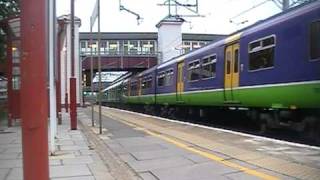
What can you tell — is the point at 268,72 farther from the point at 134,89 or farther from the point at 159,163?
the point at 134,89

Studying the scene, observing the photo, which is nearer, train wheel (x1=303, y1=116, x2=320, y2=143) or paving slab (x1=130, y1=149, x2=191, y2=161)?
paving slab (x1=130, y1=149, x2=191, y2=161)

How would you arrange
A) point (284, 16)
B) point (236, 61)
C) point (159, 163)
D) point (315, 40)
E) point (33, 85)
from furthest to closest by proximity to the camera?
point (236, 61)
point (284, 16)
point (315, 40)
point (159, 163)
point (33, 85)

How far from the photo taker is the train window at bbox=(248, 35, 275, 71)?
14.5 m

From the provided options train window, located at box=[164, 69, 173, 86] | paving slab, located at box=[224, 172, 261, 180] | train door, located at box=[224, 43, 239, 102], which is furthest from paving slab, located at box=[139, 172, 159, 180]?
train window, located at box=[164, 69, 173, 86]

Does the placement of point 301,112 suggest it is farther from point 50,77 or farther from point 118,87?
point 118,87

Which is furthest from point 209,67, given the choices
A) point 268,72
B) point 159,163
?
→ point 159,163

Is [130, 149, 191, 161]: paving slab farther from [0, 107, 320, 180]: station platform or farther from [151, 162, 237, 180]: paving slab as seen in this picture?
[151, 162, 237, 180]: paving slab

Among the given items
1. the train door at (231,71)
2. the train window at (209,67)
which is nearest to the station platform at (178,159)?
the train door at (231,71)

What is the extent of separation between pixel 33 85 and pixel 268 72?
1044cm

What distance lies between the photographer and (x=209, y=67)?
816 inches

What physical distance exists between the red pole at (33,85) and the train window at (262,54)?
10.1m

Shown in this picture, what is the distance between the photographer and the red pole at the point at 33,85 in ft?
16.0

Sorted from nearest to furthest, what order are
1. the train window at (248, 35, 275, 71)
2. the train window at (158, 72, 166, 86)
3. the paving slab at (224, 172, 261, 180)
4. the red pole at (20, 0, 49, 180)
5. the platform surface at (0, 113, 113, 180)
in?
the red pole at (20, 0, 49, 180), the paving slab at (224, 172, 261, 180), the platform surface at (0, 113, 113, 180), the train window at (248, 35, 275, 71), the train window at (158, 72, 166, 86)

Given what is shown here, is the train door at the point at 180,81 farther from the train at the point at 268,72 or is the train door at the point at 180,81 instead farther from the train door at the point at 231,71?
the train door at the point at 231,71
